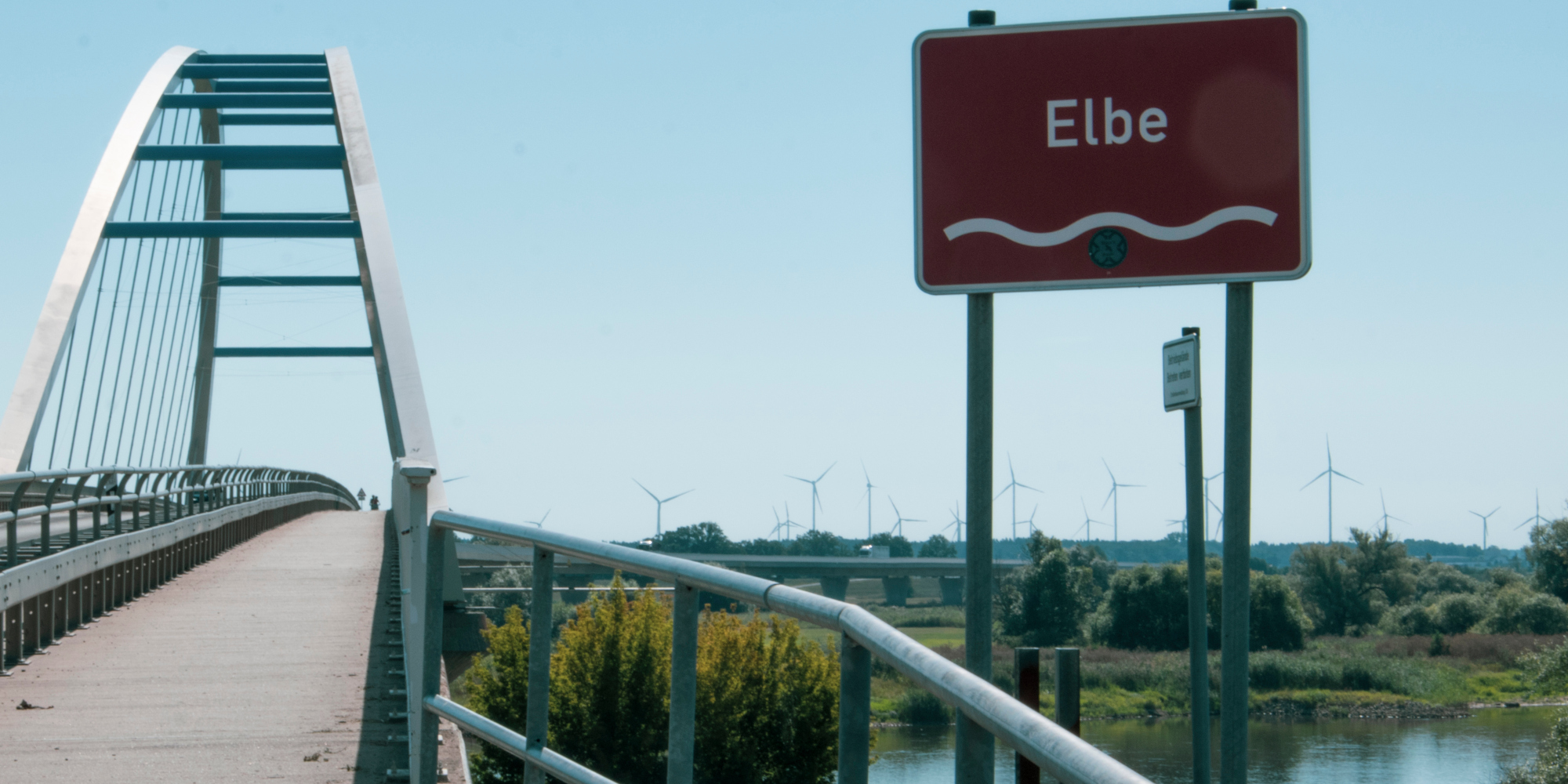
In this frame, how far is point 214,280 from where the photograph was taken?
42.9m

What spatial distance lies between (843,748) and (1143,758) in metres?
70.0

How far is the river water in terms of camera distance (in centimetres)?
6225

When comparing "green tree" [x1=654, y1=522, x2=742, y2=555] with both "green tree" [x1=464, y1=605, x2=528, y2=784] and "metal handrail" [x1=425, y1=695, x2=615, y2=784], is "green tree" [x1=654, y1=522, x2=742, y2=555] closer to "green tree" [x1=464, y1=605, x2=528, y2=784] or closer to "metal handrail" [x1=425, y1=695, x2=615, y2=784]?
"green tree" [x1=464, y1=605, x2=528, y2=784]

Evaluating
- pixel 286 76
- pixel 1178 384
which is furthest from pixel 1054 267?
→ pixel 286 76

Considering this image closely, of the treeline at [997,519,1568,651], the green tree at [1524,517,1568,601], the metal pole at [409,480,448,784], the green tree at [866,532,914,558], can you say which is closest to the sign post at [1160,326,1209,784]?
the metal pole at [409,480,448,784]

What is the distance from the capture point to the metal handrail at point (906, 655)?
1285mm

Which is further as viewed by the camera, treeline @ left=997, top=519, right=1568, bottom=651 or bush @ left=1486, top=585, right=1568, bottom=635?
treeline @ left=997, top=519, right=1568, bottom=651

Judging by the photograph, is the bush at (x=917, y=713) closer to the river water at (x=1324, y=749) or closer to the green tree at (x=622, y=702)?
the river water at (x=1324, y=749)

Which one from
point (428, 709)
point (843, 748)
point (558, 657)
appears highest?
point (843, 748)

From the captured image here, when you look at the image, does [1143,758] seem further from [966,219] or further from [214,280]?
[966,219]

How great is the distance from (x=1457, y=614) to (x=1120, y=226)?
376ft

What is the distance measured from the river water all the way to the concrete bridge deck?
45721 millimetres

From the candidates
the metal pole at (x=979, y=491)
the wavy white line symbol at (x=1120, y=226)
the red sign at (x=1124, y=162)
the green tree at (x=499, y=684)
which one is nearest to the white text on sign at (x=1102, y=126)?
the red sign at (x=1124, y=162)

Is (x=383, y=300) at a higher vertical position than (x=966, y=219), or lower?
higher
